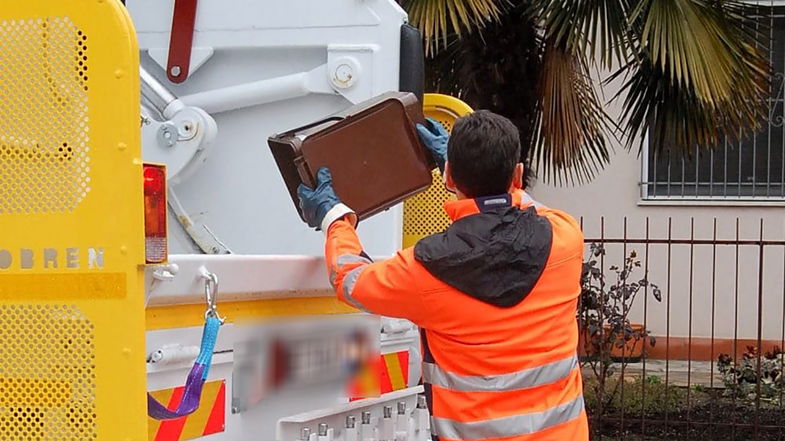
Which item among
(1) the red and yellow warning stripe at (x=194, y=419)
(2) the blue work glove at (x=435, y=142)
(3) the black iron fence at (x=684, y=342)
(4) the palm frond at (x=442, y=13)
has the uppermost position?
(4) the palm frond at (x=442, y=13)

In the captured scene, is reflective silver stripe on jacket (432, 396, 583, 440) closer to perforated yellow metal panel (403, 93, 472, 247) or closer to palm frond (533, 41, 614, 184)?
perforated yellow metal panel (403, 93, 472, 247)

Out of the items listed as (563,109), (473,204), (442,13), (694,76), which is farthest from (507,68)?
(473,204)

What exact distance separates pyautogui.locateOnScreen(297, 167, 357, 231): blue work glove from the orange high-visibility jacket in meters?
0.11

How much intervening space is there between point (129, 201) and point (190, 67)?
67.4 inches

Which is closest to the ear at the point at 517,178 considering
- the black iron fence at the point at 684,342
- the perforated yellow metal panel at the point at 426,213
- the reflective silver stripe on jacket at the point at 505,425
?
the reflective silver stripe on jacket at the point at 505,425

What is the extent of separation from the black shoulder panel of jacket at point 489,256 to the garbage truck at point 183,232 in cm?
37

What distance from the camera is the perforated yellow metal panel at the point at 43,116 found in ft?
6.61

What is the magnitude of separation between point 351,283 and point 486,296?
0.91 ft

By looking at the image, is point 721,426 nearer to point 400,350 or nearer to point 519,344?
point 400,350

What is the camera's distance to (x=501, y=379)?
249 cm

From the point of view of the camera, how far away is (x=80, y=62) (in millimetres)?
2012

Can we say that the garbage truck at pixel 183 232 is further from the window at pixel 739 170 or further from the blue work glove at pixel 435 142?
the window at pixel 739 170

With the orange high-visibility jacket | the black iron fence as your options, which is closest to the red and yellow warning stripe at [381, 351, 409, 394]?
the orange high-visibility jacket

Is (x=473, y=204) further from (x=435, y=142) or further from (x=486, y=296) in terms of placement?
(x=435, y=142)
